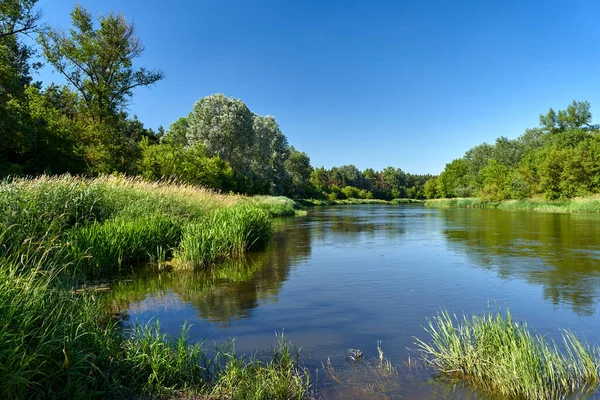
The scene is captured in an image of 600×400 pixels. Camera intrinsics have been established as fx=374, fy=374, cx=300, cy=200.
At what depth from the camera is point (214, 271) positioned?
11000mm

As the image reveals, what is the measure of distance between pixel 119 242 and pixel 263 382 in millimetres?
7529

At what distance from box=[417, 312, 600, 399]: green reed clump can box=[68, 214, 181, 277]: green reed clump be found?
6.87m

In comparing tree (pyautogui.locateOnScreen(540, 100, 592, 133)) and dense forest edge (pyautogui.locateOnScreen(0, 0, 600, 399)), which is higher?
tree (pyautogui.locateOnScreen(540, 100, 592, 133))

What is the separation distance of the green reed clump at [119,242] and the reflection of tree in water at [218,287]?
2.64ft

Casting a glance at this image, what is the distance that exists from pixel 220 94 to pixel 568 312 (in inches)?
1895

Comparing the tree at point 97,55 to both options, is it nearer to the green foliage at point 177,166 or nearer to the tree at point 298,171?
the green foliage at point 177,166

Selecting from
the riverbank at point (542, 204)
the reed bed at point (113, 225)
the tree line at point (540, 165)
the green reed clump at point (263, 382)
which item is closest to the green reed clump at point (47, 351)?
the green reed clump at point (263, 382)

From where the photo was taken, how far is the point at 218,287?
9.12 m

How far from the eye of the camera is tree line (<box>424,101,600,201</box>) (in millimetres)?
51219

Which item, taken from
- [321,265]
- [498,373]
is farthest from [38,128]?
[498,373]

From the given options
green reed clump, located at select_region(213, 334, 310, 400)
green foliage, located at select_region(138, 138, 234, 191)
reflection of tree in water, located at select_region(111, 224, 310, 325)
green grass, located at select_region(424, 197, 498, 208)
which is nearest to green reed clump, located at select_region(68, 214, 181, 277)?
reflection of tree in water, located at select_region(111, 224, 310, 325)

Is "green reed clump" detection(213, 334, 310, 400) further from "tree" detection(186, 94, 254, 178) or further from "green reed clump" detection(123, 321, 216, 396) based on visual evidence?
"tree" detection(186, 94, 254, 178)

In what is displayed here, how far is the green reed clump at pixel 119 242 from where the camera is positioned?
880cm

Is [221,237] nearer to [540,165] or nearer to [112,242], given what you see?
[112,242]
